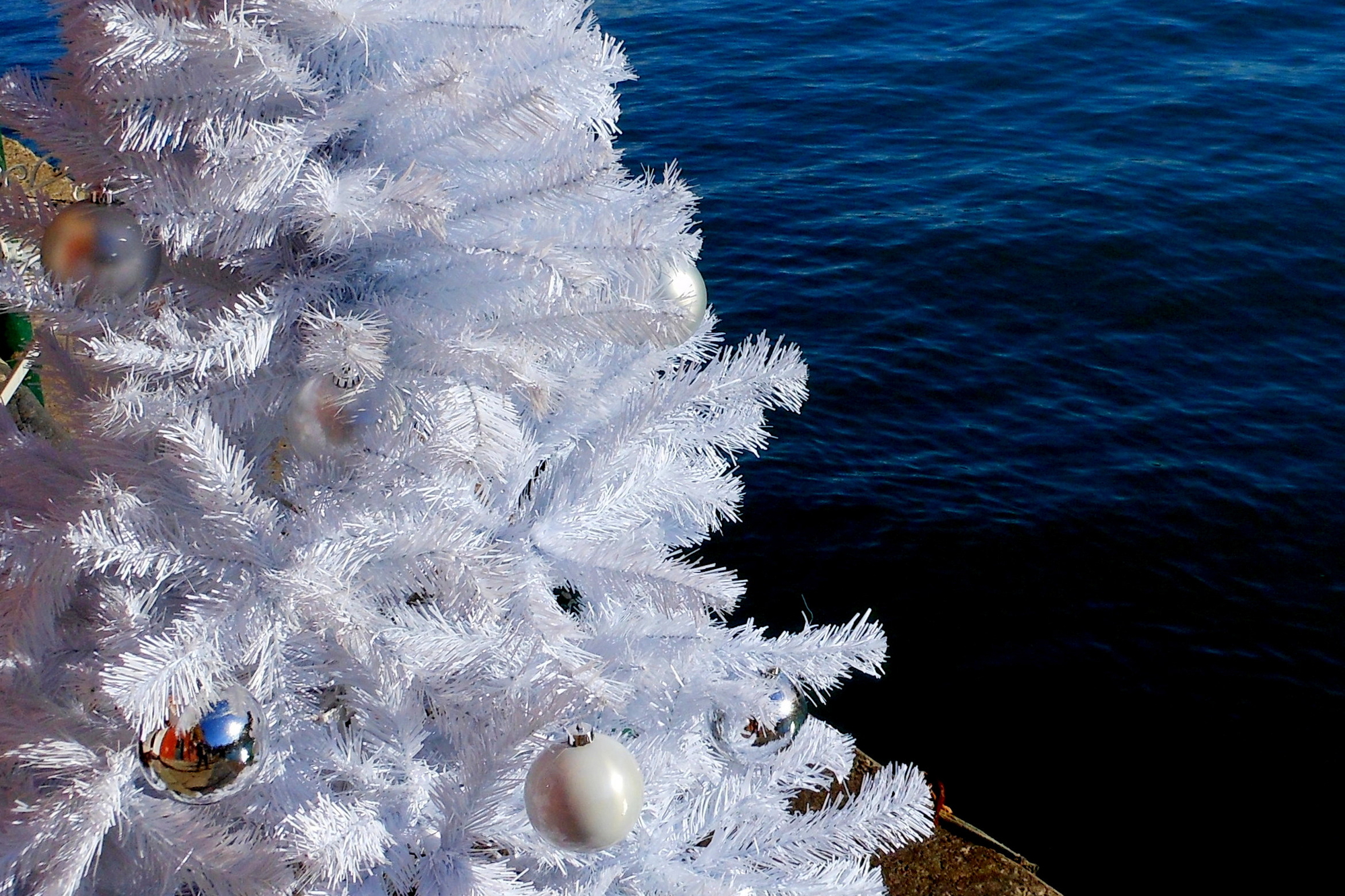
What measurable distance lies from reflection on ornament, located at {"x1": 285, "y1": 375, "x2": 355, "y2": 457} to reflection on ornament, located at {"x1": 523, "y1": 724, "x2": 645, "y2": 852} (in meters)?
0.49

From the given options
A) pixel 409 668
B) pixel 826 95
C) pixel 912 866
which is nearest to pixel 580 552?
pixel 409 668

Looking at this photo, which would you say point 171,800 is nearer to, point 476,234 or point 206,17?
point 476,234

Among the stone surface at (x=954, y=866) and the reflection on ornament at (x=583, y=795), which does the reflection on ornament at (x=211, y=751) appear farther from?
the stone surface at (x=954, y=866)

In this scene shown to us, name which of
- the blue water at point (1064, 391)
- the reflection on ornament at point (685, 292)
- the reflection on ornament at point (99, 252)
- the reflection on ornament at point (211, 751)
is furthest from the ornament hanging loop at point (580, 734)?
the blue water at point (1064, 391)

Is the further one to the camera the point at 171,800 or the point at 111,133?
the point at 171,800

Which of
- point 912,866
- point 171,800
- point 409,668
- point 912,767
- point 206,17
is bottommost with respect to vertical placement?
point 912,866

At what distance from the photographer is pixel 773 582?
7.39m

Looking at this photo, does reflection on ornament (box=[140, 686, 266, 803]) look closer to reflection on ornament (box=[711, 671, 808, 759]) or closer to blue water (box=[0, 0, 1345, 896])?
reflection on ornament (box=[711, 671, 808, 759])

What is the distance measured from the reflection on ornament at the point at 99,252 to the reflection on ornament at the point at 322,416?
26 cm

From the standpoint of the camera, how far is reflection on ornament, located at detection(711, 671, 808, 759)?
2000mm

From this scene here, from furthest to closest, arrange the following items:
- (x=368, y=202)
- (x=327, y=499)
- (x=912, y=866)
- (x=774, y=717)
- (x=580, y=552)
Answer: (x=912, y=866), (x=774, y=717), (x=580, y=552), (x=327, y=499), (x=368, y=202)

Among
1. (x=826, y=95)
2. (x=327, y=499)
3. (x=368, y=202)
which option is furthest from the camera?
(x=826, y=95)

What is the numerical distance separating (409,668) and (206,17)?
87cm

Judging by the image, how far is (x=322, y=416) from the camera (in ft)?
4.79
